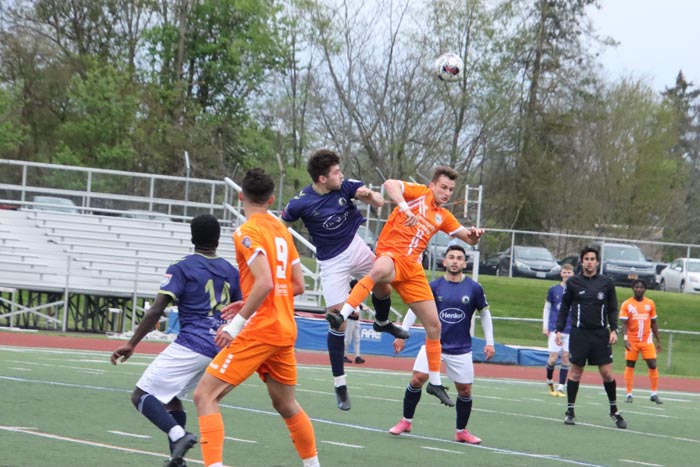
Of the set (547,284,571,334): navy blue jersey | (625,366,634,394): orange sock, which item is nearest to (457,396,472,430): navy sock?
(625,366,634,394): orange sock

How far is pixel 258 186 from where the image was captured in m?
7.82

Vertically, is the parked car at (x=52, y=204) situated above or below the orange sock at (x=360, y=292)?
above

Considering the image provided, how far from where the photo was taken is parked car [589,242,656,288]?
131 feet

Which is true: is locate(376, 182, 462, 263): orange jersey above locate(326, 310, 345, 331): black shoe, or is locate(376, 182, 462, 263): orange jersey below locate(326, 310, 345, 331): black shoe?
above

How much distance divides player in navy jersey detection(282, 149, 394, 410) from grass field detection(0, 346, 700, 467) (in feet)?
3.26

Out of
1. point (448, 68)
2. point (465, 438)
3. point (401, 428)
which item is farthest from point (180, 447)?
point (448, 68)

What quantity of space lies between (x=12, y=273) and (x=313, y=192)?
18.7 metres

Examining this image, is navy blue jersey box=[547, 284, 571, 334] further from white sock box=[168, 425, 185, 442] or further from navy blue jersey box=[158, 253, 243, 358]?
white sock box=[168, 425, 185, 442]

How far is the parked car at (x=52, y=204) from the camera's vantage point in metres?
30.0

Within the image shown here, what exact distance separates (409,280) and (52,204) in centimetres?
2055

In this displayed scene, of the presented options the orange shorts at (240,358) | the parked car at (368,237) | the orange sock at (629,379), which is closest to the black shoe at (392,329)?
the orange shorts at (240,358)

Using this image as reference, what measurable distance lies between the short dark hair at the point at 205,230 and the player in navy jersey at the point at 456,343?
3883 mm

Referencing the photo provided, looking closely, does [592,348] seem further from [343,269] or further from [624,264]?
[624,264]

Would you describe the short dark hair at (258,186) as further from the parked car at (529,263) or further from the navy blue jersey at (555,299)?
the parked car at (529,263)
